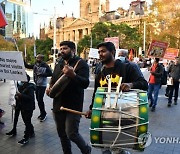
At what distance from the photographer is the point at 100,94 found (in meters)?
2.89

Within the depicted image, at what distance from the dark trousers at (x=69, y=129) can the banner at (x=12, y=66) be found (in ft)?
5.28

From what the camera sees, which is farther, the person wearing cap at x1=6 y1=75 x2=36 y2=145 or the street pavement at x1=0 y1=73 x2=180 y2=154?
the person wearing cap at x1=6 y1=75 x2=36 y2=145

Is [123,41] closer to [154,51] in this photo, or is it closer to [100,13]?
[100,13]

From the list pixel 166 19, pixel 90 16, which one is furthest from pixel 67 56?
pixel 90 16

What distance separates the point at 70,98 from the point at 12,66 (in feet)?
6.39

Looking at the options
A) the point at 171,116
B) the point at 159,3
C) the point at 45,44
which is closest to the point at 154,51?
the point at 171,116

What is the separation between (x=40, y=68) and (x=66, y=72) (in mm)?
3893

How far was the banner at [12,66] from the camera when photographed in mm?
5277

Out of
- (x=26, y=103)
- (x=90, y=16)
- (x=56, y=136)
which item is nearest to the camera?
(x=26, y=103)

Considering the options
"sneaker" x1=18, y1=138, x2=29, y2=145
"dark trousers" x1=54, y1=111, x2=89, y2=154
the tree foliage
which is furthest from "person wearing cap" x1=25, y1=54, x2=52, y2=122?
the tree foliage

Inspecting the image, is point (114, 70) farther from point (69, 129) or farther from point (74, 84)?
point (69, 129)

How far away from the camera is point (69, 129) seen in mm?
3840

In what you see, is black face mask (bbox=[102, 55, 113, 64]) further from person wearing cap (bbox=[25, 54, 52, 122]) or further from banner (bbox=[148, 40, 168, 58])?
banner (bbox=[148, 40, 168, 58])

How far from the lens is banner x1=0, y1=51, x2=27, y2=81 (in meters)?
5.28
